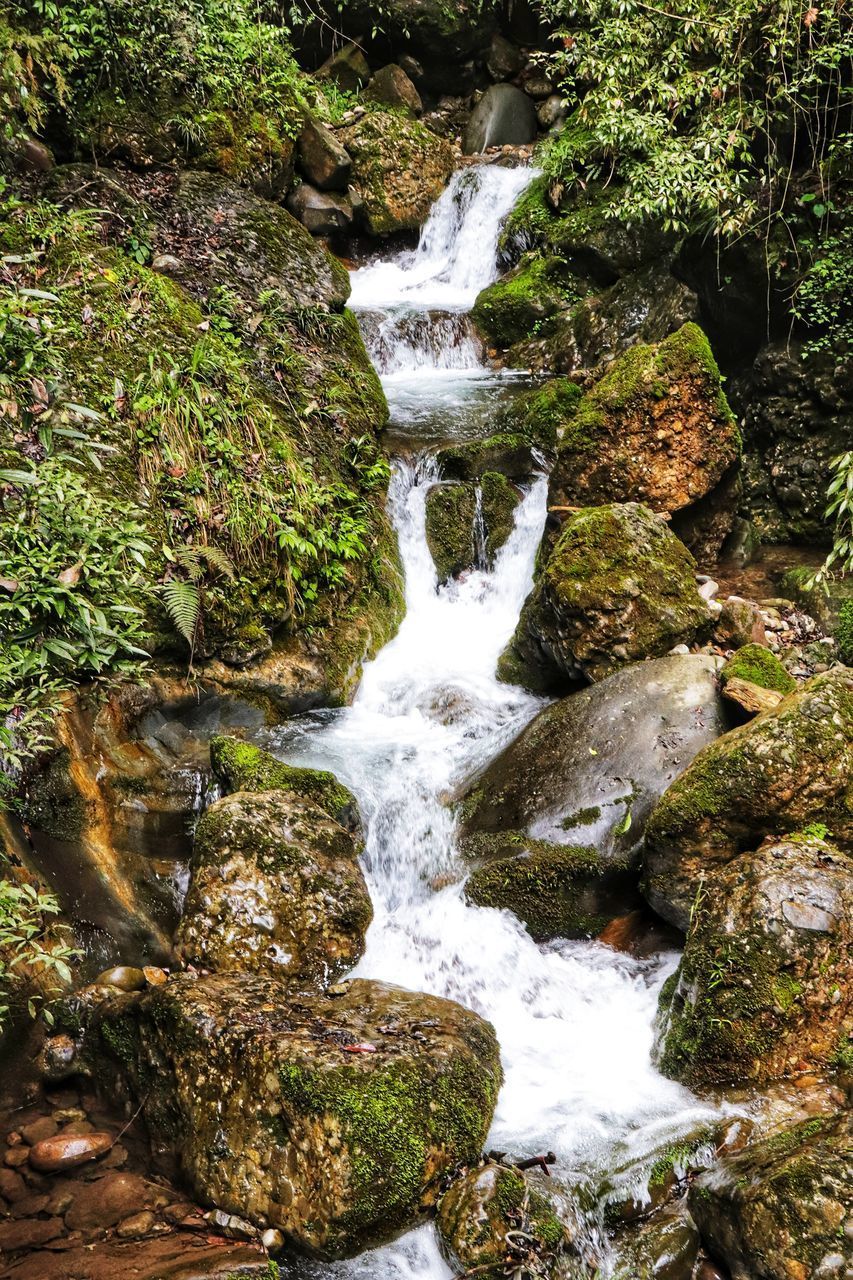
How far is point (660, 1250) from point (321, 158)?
13427 mm

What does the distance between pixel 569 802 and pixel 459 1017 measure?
183 cm

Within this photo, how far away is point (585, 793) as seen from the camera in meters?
5.97

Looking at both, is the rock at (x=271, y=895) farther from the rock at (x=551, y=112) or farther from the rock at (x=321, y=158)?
the rock at (x=551, y=112)

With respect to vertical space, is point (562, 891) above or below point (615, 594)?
below

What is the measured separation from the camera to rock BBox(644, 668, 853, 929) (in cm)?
495

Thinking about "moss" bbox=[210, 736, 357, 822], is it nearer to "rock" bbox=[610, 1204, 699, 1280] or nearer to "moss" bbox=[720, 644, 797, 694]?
"moss" bbox=[720, 644, 797, 694]

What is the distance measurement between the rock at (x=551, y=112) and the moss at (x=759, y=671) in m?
13.9

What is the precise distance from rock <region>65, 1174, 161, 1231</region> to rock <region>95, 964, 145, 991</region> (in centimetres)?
105

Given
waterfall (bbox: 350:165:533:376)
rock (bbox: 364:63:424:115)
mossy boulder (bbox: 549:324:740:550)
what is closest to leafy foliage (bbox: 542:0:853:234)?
mossy boulder (bbox: 549:324:740:550)

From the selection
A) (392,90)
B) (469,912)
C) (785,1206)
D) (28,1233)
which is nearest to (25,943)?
(28,1233)

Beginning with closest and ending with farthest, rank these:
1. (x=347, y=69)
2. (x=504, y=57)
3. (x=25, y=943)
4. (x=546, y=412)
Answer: (x=25, y=943)
(x=546, y=412)
(x=347, y=69)
(x=504, y=57)

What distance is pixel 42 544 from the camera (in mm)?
4332

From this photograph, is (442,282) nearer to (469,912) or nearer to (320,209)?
(320,209)

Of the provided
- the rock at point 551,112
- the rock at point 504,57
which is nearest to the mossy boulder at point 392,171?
the rock at point 551,112
